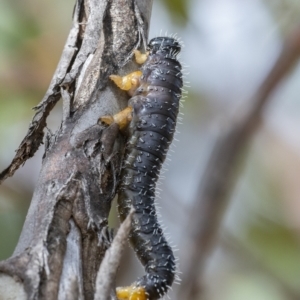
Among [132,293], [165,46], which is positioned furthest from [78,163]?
[165,46]

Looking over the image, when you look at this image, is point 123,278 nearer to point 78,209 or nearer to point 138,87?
point 138,87

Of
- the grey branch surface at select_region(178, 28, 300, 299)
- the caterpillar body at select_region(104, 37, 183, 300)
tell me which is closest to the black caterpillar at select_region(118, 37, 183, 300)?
the caterpillar body at select_region(104, 37, 183, 300)

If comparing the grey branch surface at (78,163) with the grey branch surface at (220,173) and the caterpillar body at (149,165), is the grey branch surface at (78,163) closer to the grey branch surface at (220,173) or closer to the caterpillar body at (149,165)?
the caterpillar body at (149,165)

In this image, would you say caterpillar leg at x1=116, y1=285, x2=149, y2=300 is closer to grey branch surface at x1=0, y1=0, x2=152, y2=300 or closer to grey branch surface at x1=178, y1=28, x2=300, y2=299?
grey branch surface at x1=0, y1=0, x2=152, y2=300

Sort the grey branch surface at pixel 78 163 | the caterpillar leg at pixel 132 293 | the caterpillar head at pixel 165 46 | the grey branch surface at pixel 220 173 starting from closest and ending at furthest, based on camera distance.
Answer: the grey branch surface at pixel 78 163
the caterpillar leg at pixel 132 293
the caterpillar head at pixel 165 46
the grey branch surface at pixel 220 173

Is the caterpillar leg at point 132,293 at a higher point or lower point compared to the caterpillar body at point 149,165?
lower

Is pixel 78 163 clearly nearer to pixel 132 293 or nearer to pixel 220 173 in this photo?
pixel 132 293

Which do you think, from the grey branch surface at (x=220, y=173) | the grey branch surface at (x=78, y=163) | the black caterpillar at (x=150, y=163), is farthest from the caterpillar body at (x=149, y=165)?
the grey branch surface at (x=220, y=173)
